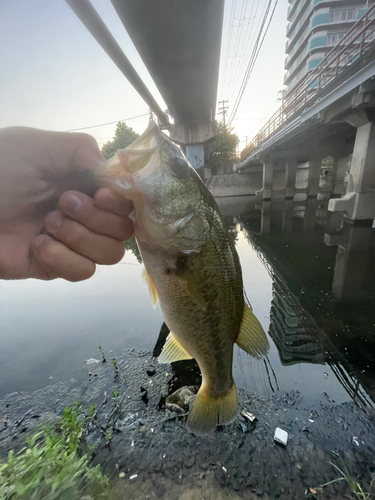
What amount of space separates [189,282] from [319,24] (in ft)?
248

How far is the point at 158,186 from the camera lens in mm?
1656

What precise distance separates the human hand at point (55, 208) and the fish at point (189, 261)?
16cm

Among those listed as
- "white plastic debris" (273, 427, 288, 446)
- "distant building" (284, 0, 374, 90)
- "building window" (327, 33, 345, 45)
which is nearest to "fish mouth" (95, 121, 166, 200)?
"white plastic debris" (273, 427, 288, 446)

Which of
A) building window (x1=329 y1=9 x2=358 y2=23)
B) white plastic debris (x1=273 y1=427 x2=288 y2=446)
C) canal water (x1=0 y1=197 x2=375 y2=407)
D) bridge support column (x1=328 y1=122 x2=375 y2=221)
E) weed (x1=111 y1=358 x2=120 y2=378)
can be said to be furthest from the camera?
building window (x1=329 y1=9 x2=358 y2=23)

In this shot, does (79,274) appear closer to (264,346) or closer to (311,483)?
(264,346)

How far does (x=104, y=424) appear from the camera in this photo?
3223 mm

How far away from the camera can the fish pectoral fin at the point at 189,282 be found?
1.82 meters

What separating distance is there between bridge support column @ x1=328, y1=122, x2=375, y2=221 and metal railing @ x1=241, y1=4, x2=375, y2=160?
3.12 m

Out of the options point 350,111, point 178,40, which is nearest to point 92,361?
point 178,40

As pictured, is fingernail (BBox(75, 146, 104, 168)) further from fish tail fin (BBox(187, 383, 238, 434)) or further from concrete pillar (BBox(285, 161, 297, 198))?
concrete pillar (BBox(285, 161, 297, 198))

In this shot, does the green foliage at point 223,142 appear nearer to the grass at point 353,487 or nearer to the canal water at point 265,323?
the canal water at point 265,323

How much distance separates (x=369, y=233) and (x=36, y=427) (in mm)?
14578

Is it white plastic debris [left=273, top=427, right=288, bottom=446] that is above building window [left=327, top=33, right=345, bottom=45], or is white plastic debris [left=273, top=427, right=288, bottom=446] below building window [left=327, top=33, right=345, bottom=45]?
below

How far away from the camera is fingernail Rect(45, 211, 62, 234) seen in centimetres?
168
